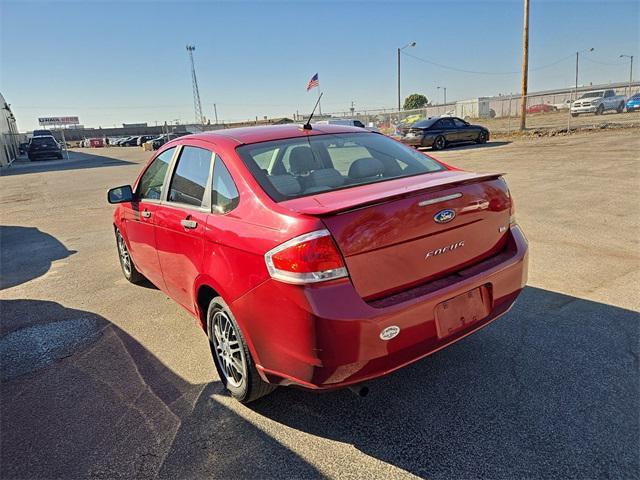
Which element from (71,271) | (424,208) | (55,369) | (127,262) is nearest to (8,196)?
(71,271)

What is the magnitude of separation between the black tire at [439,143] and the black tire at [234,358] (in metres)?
18.8

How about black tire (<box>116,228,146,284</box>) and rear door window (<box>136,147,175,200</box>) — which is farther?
black tire (<box>116,228,146,284</box>)

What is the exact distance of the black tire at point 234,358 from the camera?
2.68 metres

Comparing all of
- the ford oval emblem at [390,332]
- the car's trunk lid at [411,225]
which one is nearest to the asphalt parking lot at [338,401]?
the ford oval emblem at [390,332]

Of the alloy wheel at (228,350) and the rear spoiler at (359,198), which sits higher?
the rear spoiler at (359,198)

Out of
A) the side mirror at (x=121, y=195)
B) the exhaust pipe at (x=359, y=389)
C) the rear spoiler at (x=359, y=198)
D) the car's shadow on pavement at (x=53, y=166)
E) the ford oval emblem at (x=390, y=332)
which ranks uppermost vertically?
the rear spoiler at (x=359, y=198)

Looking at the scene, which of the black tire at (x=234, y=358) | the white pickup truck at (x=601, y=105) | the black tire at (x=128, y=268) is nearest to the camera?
the black tire at (x=234, y=358)

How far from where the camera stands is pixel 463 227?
268cm

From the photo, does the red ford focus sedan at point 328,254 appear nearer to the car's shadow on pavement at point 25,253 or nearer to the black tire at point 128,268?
the black tire at point 128,268

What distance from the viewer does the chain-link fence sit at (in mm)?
25616

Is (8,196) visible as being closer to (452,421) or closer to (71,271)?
(71,271)

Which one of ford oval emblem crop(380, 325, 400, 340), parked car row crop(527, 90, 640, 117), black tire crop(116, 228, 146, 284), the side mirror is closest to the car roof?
the side mirror

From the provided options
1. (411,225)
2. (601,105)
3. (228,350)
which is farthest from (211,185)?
(601,105)

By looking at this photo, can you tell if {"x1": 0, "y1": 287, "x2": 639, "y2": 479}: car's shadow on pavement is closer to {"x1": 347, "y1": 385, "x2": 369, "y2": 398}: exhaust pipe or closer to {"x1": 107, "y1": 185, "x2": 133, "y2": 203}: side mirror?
{"x1": 347, "y1": 385, "x2": 369, "y2": 398}: exhaust pipe
